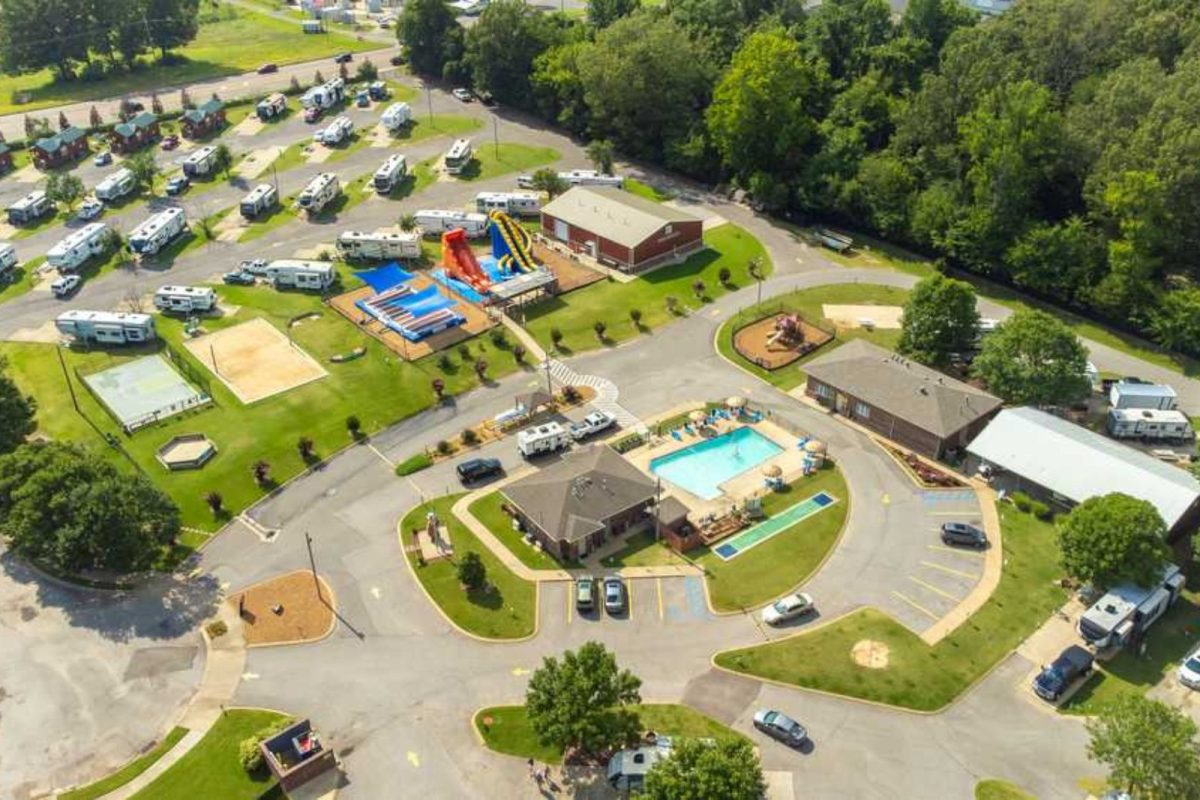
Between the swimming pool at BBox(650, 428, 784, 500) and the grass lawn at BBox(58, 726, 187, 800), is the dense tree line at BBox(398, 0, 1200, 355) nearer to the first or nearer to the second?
the swimming pool at BBox(650, 428, 784, 500)

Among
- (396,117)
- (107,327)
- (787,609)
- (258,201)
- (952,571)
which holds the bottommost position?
(107,327)

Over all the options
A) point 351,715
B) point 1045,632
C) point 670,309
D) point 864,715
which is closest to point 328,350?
point 670,309

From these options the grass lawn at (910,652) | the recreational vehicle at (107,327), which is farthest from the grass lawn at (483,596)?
the recreational vehicle at (107,327)

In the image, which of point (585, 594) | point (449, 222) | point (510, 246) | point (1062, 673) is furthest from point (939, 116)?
point (585, 594)

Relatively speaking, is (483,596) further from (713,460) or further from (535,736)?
(713,460)

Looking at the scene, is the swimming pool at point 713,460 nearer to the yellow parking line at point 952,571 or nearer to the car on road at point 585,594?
the car on road at point 585,594

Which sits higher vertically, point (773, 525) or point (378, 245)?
point (773, 525)
